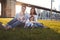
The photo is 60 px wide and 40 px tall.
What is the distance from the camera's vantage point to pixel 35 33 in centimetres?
278

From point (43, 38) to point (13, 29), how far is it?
60 centimetres

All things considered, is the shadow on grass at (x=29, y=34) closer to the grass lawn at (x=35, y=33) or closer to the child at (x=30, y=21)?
the grass lawn at (x=35, y=33)

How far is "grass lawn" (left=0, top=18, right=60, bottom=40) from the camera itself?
2.68 meters

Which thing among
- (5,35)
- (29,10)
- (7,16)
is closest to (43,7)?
(29,10)

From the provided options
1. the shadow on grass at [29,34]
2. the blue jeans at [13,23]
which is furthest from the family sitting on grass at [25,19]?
the shadow on grass at [29,34]

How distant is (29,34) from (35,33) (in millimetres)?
123

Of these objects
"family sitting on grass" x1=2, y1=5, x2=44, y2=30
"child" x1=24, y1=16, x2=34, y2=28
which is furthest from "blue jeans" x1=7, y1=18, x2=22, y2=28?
"child" x1=24, y1=16, x2=34, y2=28

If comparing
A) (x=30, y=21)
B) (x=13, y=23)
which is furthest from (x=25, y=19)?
(x=13, y=23)

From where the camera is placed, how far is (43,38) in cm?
269

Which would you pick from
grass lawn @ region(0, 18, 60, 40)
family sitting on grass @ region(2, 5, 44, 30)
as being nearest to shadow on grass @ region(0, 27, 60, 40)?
grass lawn @ region(0, 18, 60, 40)

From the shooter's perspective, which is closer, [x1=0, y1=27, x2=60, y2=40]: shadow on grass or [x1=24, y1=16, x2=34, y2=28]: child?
[x1=0, y1=27, x2=60, y2=40]: shadow on grass

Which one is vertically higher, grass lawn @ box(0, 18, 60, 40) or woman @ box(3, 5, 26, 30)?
woman @ box(3, 5, 26, 30)

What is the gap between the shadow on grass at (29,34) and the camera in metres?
2.67

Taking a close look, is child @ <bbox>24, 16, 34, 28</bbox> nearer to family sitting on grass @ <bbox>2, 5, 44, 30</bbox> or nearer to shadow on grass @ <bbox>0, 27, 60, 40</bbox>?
family sitting on grass @ <bbox>2, 5, 44, 30</bbox>
